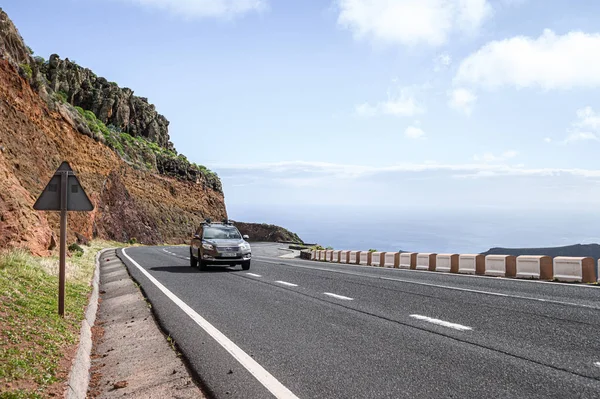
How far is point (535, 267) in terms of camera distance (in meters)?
17.6

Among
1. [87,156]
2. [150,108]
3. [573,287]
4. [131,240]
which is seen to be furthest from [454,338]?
[150,108]

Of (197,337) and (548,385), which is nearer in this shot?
(548,385)

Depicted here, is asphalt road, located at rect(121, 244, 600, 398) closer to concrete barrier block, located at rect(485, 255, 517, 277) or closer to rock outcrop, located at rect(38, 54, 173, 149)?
concrete barrier block, located at rect(485, 255, 517, 277)

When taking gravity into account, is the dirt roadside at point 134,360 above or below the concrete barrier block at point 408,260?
below

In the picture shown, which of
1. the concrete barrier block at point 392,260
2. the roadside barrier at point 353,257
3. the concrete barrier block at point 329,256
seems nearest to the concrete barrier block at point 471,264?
the concrete barrier block at point 392,260

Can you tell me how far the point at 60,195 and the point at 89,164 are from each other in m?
56.7

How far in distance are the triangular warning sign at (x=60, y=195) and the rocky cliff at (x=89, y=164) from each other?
410 inches

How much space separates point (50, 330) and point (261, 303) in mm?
4669

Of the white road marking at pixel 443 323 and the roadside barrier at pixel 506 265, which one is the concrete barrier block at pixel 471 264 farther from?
the white road marking at pixel 443 323

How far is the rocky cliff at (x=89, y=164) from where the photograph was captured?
23281 mm

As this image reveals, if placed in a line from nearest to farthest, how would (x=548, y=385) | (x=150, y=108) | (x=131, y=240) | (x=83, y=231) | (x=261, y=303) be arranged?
(x=548, y=385), (x=261, y=303), (x=83, y=231), (x=131, y=240), (x=150, y=108)

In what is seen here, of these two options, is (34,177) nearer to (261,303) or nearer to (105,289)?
(105,289)

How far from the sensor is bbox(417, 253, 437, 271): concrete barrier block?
2386cm

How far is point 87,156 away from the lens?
198ft
